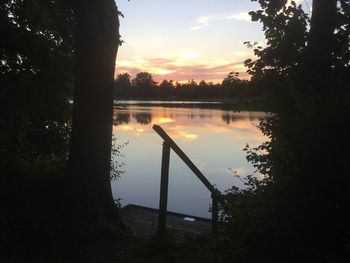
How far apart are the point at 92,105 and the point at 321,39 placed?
3.27 meters

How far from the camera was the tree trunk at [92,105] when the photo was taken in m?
5.93

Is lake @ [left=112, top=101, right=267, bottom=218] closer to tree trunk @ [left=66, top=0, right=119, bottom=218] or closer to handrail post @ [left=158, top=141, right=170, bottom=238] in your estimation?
handrail post @ [left=158, top=141, right=170, bottom=238]

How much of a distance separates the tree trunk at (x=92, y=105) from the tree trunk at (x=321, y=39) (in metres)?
2.87

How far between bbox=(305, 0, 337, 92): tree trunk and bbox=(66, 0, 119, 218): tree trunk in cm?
287

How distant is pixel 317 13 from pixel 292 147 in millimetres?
2387

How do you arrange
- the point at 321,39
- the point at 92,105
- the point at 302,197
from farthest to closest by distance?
the point at 92,105, the point at 321,39, the point at 302,197

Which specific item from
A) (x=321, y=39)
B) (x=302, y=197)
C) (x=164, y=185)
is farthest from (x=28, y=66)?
(x=302, y=197)

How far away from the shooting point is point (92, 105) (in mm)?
6008

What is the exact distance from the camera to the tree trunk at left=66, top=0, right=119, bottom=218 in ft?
19.5

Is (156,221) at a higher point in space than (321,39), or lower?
lower

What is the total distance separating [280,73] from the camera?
5.42m

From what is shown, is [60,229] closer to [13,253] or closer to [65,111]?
[13,253]

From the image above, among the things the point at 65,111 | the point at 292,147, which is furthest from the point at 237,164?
the point at 292,147

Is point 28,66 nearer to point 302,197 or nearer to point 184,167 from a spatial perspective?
point 302,197
